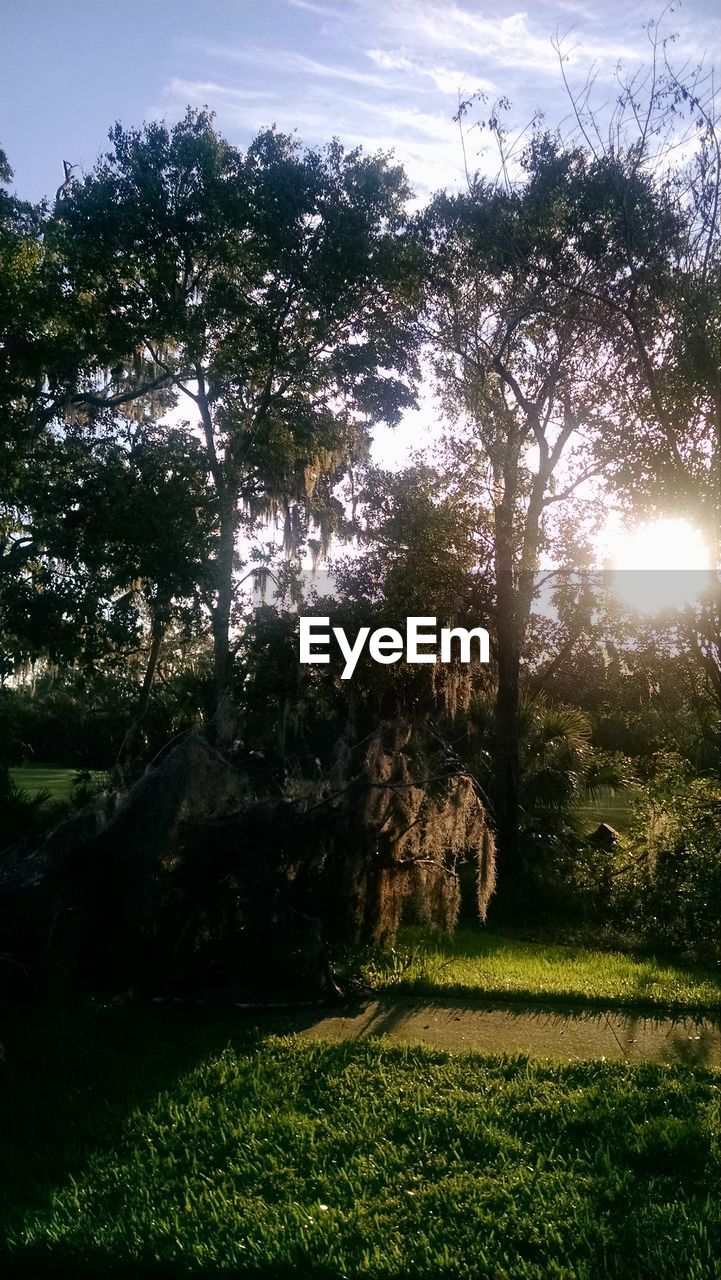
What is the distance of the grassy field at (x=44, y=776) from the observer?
90.0ft

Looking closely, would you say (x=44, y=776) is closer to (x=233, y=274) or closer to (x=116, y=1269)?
(x=233, y=274)

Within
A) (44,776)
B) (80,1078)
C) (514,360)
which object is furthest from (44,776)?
(80,1078)

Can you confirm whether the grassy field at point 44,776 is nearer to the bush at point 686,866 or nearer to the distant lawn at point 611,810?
the distant lawn at point 611,810

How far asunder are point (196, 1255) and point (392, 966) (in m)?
4.81

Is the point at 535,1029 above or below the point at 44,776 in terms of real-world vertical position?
below

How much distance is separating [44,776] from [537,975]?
92.6 feet

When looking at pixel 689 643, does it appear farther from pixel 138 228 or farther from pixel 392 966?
pixel 138 228

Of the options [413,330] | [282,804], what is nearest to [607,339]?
[413,330]

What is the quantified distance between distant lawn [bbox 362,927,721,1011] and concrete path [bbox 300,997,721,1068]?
0.22 m

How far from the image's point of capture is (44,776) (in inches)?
1357

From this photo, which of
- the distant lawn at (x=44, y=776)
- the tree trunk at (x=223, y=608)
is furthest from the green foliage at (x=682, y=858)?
the distant lawn at (x=44, y=776)

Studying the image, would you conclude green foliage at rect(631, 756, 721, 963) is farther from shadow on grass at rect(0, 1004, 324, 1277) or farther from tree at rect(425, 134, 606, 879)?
shadow on grass at rect(0, 1004, 324, 1277)

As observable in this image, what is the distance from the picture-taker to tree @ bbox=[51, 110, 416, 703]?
17516 millimetres

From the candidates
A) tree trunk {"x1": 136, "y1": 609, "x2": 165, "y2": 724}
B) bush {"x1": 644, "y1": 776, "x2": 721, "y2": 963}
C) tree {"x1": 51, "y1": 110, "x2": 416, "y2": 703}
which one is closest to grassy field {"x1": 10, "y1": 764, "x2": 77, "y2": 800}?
tree trunk {"x1": 136, "y1": 609, "x2": 165, "y2": 724}
